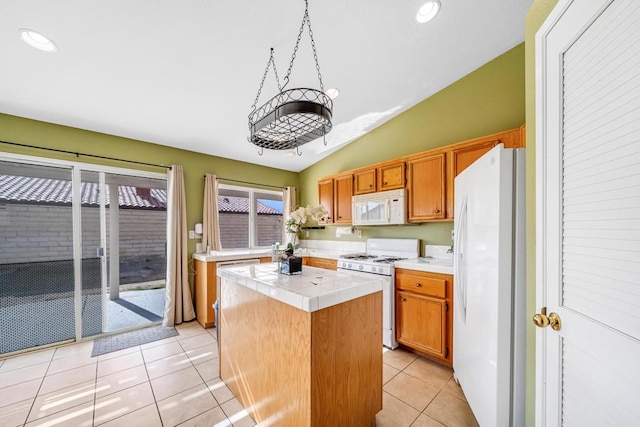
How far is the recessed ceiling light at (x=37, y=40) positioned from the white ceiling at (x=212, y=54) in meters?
0.03

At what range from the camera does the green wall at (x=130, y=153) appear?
2.62 metres

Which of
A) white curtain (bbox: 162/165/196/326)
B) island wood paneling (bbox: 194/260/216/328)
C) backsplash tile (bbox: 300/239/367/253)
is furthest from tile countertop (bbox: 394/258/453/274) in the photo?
white curtain (bbox: 162/165/196/326)

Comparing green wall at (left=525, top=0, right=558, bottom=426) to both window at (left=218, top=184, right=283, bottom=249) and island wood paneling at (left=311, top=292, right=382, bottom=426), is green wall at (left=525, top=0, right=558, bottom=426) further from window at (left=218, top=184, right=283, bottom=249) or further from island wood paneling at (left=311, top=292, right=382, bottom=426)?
window at (left=218, top=184, right=283, bottom=249)

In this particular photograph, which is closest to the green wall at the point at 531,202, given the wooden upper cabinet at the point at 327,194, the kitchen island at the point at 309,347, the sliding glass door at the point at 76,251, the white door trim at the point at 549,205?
the white door trim at the point at 549,205

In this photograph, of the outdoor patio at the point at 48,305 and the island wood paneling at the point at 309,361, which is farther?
the outdoor patio at the point at 48,305

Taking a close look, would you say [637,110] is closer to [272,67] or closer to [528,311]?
[528,311]

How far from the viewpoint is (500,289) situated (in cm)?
139

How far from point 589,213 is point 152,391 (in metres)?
3.01

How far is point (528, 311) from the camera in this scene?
1265 mm

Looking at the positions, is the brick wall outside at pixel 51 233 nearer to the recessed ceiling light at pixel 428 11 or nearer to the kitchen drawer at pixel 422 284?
the kitchen drawer at pixel 422 284

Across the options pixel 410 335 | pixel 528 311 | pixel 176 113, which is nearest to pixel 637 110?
pixel 528 311

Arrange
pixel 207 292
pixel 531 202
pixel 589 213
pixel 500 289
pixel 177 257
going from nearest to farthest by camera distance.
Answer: pixel 589 213 → pixel 531 202 → pixel 500 289 → pixel 207 292 → pixel 177 257

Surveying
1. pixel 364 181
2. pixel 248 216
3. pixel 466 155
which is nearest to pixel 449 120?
pixel 466 155

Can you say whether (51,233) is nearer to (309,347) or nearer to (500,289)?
(309,347)
